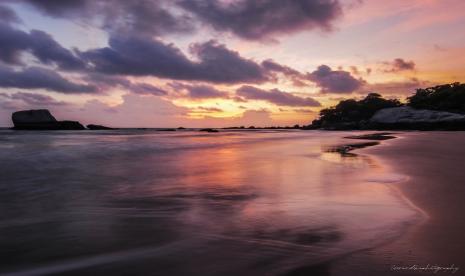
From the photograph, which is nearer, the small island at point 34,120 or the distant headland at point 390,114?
the distant headland at point 390,114

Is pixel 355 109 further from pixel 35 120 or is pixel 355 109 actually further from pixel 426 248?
pixel 426 248

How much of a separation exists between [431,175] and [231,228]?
233 inches

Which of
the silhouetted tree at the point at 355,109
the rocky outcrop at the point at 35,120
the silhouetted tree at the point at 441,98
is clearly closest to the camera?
the silhouetted tree at the point at 441,98

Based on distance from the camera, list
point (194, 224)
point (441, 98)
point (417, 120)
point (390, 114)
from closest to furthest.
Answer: point (194, 224)
point (417, 120)
point (390, 114)
point (441, 98)

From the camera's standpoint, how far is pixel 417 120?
53625 mm

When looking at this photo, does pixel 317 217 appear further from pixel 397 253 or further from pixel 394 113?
pixel 394 113

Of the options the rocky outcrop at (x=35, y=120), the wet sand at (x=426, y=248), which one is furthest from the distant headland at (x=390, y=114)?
the wet sand at (x=426, y=248)

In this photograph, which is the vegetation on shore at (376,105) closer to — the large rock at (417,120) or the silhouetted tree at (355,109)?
the silhouetted tree at (355,109)

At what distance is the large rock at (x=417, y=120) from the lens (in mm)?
46281

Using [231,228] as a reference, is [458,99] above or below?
above

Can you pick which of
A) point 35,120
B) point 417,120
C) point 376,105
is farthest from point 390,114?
point 35,120

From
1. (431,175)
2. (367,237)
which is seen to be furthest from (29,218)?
(431,175)

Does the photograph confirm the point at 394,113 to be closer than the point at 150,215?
No

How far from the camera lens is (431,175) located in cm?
796
